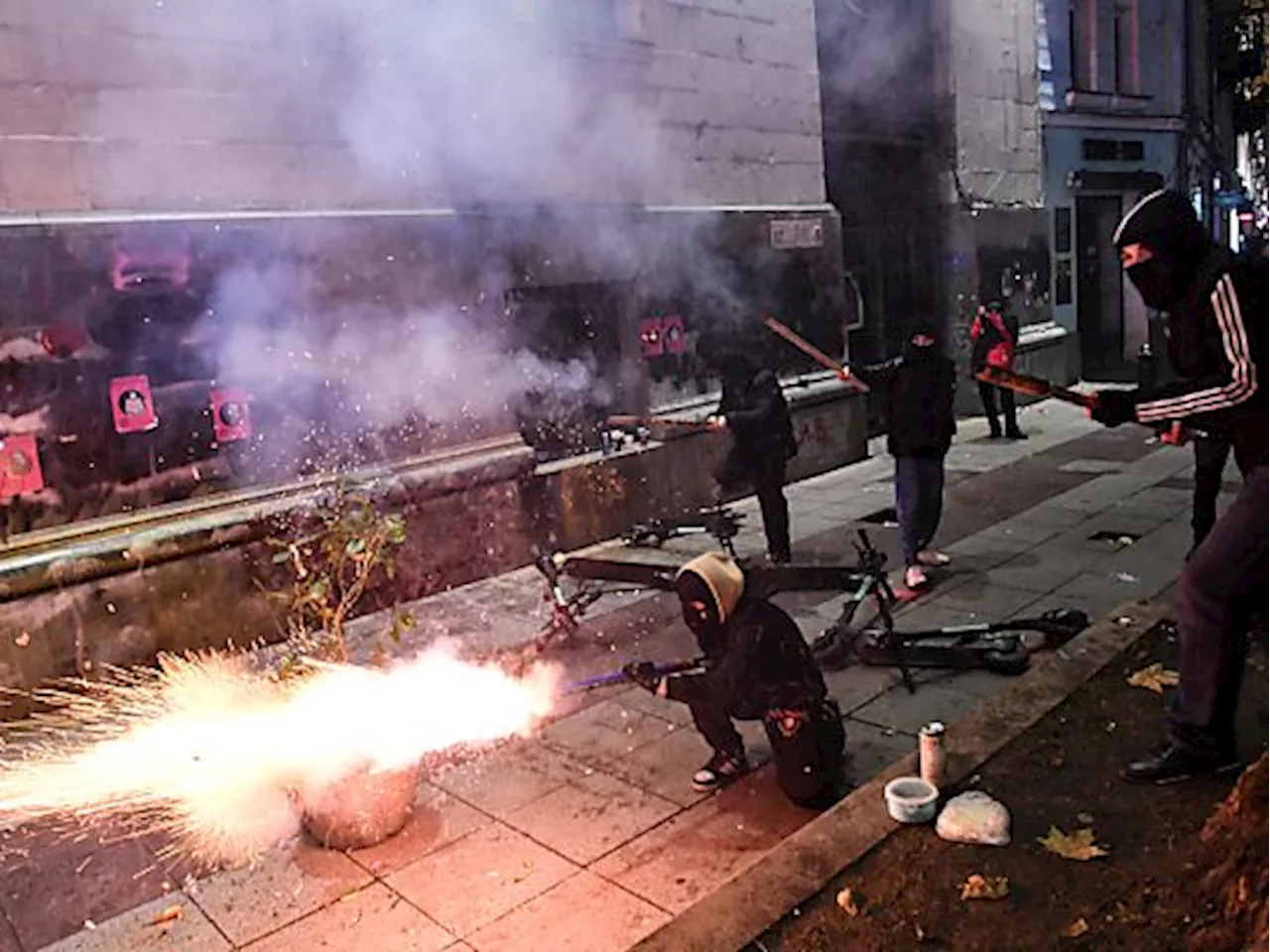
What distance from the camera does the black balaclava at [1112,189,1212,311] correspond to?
4.35m

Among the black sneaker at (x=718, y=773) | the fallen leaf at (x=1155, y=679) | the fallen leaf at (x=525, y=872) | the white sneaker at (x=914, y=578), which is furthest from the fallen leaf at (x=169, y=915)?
the white sneaker at (x=914, y=578)

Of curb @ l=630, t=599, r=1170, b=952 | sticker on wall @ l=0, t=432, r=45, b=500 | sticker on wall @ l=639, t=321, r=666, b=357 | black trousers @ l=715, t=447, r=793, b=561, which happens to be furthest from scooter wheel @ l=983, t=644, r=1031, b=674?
sticker on wall @ l=0, t=432, r=45, b=500

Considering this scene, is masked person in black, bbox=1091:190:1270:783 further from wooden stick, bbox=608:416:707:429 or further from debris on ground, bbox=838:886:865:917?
wooden stick, bbox=608:416:707:429

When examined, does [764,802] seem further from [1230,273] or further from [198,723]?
[198,723]

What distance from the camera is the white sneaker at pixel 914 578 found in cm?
806

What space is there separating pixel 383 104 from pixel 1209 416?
640 centimetres

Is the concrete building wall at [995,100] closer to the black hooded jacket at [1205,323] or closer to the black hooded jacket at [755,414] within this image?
the black hooded jacket at [755,414]

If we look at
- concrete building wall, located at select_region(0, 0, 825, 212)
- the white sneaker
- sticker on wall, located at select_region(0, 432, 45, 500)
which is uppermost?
concrete building wall, located at select_region(0, 0, 825, 212)

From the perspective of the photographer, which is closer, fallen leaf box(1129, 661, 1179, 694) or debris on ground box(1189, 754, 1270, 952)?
debris on ground box(1189, 754, 1270, 952)

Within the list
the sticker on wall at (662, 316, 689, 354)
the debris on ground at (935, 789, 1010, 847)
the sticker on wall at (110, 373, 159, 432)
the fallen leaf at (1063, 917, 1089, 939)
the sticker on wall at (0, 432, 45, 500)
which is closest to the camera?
the fallen leaf at (1063, 917, 1089, 939)

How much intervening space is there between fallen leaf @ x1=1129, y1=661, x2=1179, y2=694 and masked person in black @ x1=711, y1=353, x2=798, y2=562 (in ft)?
12.4

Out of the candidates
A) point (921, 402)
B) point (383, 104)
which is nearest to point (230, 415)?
point (383, 104)

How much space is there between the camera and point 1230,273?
4.16m

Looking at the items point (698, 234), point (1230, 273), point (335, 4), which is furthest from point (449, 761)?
point (698, 234)
